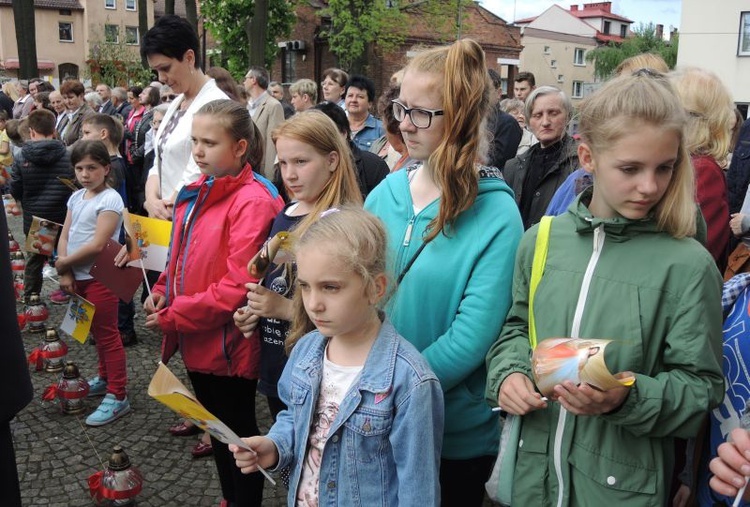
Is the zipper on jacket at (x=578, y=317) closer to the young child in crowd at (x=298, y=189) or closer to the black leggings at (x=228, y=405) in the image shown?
the young child in crowd at (x=298, y=189)

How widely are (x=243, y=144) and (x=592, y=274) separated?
195cm

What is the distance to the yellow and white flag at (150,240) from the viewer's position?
3.46 m

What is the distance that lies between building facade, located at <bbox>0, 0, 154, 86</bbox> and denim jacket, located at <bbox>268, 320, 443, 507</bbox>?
58238 millimetres

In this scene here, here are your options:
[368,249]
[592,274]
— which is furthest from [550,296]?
[368,249]

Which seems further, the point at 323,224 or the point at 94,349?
the point at 94,349

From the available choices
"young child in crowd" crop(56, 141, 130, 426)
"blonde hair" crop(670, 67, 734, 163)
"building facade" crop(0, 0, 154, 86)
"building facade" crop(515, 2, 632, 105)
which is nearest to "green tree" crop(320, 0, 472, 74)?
"building facade" crop(515, 2, 632, 105)

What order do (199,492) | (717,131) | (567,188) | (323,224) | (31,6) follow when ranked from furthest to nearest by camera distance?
(31,6), (199,492), (567,188), (717,131), (323,224)

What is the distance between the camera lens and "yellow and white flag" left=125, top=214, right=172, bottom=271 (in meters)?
3.46

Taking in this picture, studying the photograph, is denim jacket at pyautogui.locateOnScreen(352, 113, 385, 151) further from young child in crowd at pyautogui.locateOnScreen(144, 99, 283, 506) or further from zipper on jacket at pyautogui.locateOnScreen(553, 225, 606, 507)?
zipper on jacket at pyautogui.locateOnScreen(553, 225, 606, 507)

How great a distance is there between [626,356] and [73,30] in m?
63.1

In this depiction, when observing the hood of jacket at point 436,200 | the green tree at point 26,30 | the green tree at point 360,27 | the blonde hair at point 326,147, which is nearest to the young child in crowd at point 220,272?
the blonde hair at point 326,147

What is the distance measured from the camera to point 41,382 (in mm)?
5258

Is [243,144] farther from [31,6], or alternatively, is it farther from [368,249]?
[31,6]

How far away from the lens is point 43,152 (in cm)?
641
